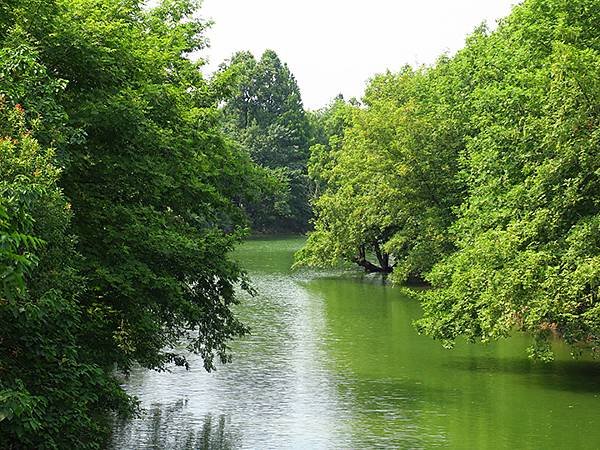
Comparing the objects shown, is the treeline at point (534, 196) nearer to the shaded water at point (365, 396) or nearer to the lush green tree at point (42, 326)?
the shaded water at point (365, 396)

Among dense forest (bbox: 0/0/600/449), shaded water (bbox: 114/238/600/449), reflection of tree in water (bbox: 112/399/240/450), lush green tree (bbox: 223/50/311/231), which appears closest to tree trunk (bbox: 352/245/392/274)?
dense forest (bbox: 0/0/600/449)

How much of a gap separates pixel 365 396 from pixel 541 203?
6.18m

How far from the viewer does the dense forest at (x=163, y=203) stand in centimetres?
1023

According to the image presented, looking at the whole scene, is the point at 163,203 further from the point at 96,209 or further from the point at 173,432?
the point at 173,432

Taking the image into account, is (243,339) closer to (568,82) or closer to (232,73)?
(232,73)

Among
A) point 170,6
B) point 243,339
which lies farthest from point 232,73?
point 243,339

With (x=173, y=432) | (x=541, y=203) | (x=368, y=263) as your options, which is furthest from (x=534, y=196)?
(x=368, y=263)

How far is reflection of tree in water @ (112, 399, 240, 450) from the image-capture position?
16203mm

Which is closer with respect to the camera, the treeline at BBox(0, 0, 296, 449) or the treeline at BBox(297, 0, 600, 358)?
the treeline at BBox(0, 0, 296, 449)

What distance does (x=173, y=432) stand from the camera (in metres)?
17.0

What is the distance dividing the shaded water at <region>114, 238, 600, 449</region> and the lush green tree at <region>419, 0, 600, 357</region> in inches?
48.6

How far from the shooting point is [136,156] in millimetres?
15336

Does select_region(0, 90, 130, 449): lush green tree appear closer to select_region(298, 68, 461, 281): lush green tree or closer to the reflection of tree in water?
the reflection of tree in water

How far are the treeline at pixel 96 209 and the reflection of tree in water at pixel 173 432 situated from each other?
0.57 meters
